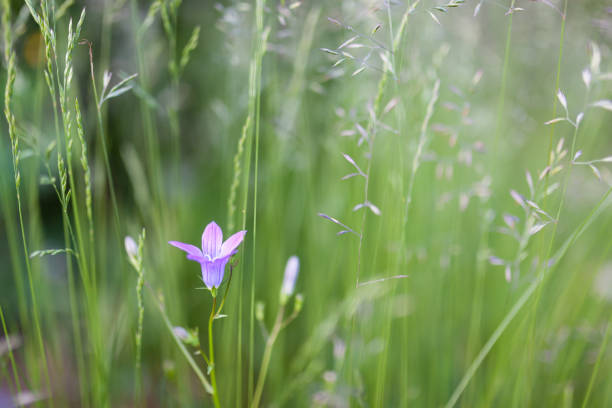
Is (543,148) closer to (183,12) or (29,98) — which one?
(183,12)

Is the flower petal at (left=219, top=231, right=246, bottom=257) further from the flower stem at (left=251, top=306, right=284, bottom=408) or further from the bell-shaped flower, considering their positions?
the flower stem at (left=251, top=306, right=284, bottom=408)

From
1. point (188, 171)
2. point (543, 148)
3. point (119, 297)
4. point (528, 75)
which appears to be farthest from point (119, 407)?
point (543, 148)

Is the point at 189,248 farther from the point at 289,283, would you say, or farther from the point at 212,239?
the point at 289,283

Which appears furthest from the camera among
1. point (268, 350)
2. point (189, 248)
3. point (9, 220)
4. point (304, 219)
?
point (304, 219)

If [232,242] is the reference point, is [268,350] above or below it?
below

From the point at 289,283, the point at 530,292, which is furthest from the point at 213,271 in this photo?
the point at 530,292

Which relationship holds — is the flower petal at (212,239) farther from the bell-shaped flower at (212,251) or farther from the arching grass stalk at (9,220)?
the arching grass stalk at (9,220)

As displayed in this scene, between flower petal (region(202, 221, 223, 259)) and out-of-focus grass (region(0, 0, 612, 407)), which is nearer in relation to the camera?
flower petal (region(202, 221, 223, 259))

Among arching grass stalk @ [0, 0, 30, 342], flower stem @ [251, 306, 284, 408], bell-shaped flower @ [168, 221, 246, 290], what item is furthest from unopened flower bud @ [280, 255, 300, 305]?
arching grass stalk @ [0, 0, 30, 342]
